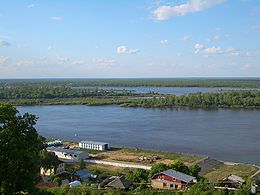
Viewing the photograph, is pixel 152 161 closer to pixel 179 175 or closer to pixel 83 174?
pixel 83 174

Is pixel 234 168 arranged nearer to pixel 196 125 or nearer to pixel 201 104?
pixel 196 125

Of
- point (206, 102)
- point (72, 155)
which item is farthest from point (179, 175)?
point (206, 102)

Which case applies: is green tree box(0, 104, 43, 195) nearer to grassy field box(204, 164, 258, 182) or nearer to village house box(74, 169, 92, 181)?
village house box(74, 169, 92, 181)

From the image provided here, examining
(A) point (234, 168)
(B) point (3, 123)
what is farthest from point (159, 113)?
(B) point (3, 123)

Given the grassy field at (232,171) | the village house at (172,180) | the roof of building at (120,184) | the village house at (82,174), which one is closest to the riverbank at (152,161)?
the grassy field at (232,171)

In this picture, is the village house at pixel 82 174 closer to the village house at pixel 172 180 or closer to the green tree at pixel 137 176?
the green tree at pixel 137 176

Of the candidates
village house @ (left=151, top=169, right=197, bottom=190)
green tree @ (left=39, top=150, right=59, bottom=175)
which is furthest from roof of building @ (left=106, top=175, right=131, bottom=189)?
green tree @ (left=39, top=150, right=59, bottom=175)
